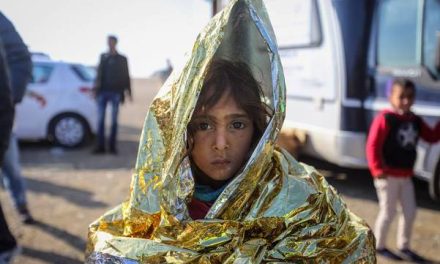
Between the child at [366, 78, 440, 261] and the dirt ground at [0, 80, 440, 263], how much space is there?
40 cm

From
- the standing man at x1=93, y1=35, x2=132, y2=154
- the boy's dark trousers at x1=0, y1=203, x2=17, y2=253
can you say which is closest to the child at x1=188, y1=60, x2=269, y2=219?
the boy's dark trousers at x1=0, y1=203, x2=17, y2=253

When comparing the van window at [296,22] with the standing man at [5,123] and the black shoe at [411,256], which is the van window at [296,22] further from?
the standing man at [5,123]

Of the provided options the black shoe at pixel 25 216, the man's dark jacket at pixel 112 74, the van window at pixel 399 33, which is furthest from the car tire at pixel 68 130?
the van window at pixel 399 33

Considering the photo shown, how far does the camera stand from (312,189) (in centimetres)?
136

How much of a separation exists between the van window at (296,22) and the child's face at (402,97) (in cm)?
167

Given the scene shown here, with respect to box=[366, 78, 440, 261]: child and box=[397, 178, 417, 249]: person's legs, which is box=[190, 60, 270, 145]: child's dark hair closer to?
box=[366, 78, 440, 261]: child

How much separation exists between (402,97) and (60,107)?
20.2 feet

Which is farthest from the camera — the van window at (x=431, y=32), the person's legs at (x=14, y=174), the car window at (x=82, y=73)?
the car window at (x=82, y=73)

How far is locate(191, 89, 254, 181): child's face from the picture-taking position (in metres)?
1.46

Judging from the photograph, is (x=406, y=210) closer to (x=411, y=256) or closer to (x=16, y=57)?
(x=411, y=256)

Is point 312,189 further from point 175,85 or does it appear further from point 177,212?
point 175,85

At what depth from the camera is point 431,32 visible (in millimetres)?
4168

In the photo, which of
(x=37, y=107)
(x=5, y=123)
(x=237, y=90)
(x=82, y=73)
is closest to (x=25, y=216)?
(x=5, y=123)

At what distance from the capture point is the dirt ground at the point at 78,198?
3.79 meters
